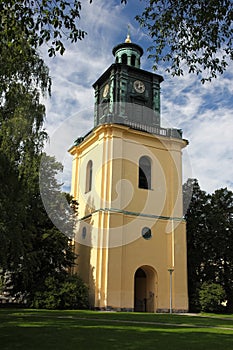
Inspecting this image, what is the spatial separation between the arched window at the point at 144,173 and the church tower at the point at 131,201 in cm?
7

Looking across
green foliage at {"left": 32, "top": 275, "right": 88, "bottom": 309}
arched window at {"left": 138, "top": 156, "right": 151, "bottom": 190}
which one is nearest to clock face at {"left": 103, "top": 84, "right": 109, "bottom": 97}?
arched window at {"left": 138, "top": 156, "right": 151, "bottom": 190}

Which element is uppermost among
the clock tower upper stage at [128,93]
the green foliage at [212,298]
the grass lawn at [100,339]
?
the clock tower upper stage at [128,93]

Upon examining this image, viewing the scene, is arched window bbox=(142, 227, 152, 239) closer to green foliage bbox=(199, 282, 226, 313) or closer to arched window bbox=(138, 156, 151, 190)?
arched window bbox=(138, 156, 151, 190)

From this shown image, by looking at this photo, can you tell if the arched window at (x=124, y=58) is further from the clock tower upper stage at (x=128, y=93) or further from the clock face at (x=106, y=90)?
the clock face at (x=106, y=90)

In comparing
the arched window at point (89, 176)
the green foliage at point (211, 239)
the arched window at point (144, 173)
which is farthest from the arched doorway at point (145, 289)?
the arched window at point (89, 176)

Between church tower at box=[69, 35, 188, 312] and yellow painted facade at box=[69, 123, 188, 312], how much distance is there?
0.20 feet

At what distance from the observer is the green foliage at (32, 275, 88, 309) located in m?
21.9

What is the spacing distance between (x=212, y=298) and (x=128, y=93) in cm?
1534

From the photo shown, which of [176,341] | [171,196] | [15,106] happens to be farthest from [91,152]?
[176,341]

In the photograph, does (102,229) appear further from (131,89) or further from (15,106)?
(15,106)

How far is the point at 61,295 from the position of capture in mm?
22172

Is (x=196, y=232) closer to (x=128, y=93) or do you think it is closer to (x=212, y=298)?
(x=212, y=298)

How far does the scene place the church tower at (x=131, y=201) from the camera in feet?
80.4

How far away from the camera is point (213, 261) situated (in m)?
31.3
